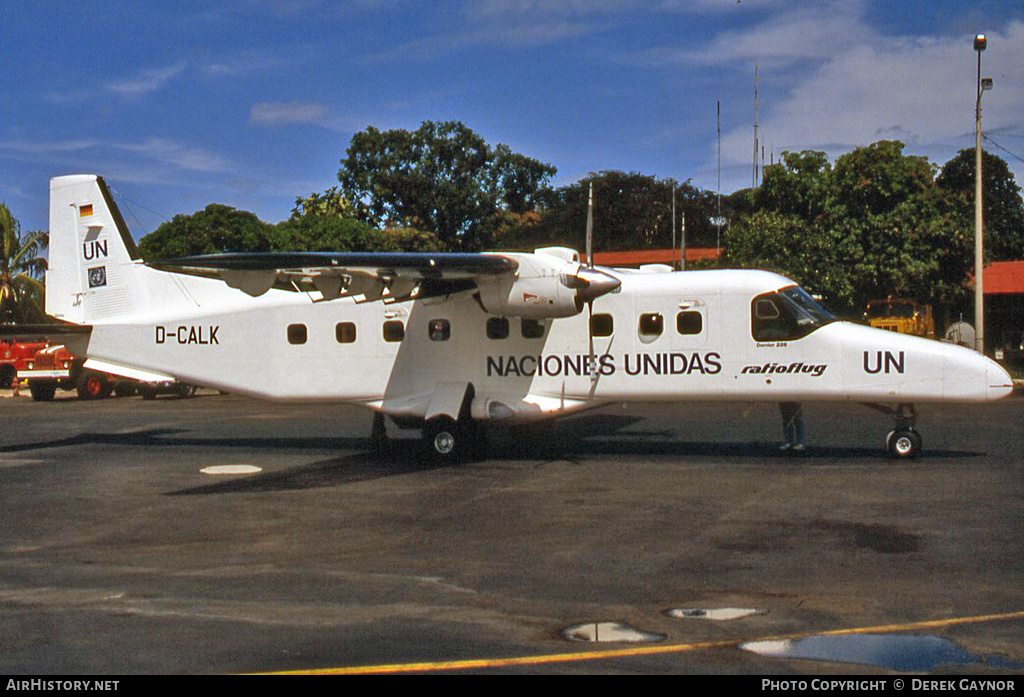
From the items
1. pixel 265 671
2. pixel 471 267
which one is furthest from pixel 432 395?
pixel 265 671

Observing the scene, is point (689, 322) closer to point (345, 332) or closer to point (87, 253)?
point (345, 332)

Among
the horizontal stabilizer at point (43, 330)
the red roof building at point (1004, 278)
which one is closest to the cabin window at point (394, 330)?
the horizontal stabilizer at point (43, 330)

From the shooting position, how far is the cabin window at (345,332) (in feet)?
54.6

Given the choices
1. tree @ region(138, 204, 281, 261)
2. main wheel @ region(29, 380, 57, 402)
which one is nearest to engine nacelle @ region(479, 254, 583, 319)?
main wheel @ region(29, 380, 57, 402)

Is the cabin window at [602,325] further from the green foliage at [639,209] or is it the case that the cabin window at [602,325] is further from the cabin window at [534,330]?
the green foliage at [639,209]

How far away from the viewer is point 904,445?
14766 mm

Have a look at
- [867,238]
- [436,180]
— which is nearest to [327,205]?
[436,180]

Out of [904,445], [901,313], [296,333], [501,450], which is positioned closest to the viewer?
[904,445]

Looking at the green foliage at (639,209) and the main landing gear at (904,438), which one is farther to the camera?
the green foliage at (639,209)

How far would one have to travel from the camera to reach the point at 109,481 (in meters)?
13.9

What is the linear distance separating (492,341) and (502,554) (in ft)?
23.6

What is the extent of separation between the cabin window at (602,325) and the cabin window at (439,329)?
7.80 feet

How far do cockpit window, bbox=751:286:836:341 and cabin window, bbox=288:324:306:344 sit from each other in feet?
24.8
